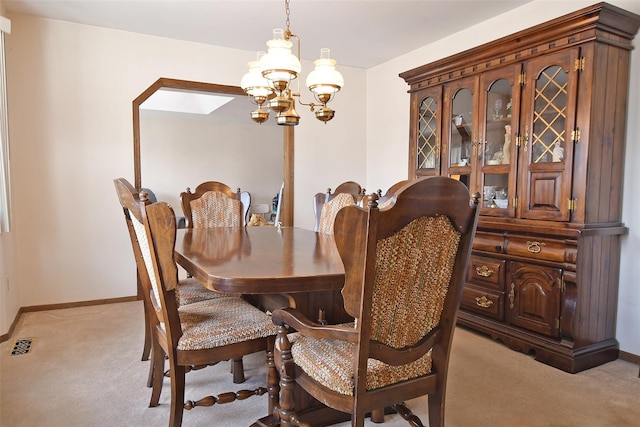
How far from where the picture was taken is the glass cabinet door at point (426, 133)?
3.40m

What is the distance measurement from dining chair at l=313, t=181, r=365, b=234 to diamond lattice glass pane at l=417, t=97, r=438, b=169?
3.07ft

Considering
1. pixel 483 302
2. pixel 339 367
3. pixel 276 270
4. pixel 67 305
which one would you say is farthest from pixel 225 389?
pixel 67 305

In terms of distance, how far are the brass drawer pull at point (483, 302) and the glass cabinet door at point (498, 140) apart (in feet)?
1.97

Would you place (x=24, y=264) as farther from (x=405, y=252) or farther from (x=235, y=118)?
(x=235, y=118)

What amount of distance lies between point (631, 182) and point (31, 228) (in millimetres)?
4421

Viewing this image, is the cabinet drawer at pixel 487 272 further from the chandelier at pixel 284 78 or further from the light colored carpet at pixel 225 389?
the chandelier at pixel 284 78

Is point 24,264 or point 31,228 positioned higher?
point 31,228

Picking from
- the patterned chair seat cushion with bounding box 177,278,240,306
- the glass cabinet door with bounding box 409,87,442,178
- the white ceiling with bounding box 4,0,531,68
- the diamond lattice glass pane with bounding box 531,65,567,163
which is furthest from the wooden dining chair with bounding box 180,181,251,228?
the diamond lattice glass pane with bounding box 531,65,567,163

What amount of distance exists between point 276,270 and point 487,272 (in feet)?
6.46

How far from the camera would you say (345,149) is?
486cm

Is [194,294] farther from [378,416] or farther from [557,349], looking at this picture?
[557,349]

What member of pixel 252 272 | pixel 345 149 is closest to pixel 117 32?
pixel 345 149

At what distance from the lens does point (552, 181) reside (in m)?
2.56

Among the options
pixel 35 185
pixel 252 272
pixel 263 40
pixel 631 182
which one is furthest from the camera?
pixel 263 40
